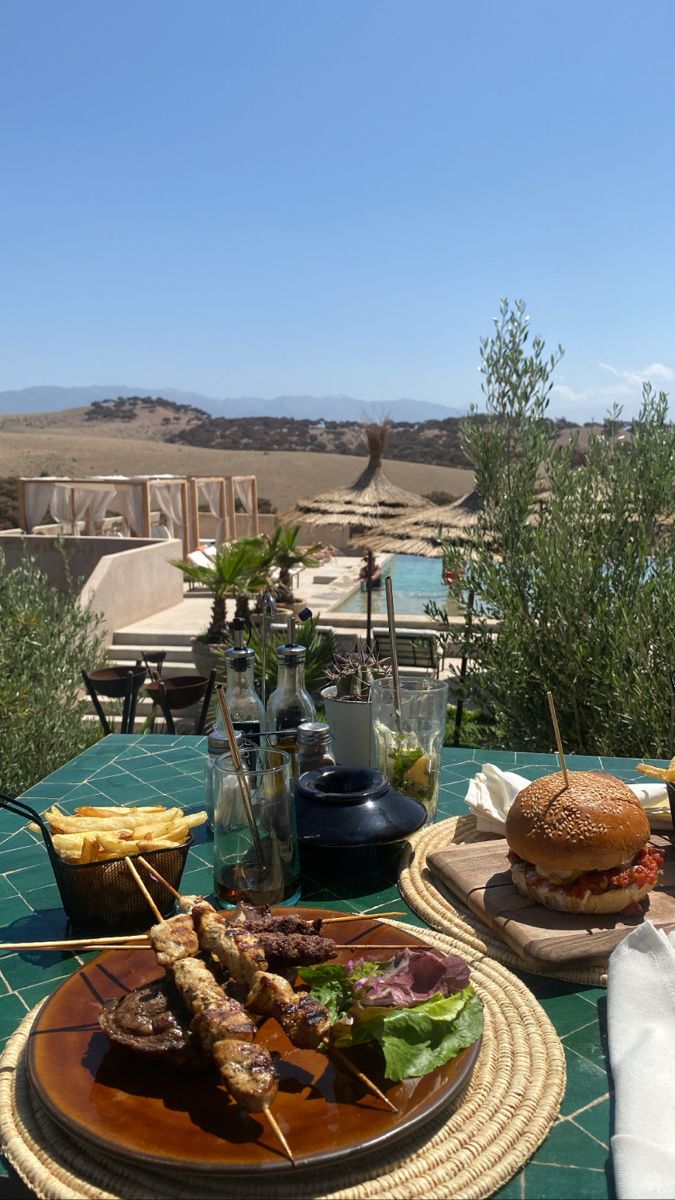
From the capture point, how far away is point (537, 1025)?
52.3 inches

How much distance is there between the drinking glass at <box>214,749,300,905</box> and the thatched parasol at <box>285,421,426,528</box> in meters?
15.4

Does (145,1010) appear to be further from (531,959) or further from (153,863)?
(531,959)

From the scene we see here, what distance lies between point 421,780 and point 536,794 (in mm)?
417

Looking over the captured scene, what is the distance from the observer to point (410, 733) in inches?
80.1

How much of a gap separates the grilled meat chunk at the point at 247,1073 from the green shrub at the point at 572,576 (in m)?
4.41

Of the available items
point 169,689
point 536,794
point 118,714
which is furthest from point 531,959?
point 118,714

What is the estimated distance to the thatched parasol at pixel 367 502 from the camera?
1741cm

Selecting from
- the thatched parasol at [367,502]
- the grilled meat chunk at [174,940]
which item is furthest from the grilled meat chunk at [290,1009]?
the thatched parasol at [367,502]

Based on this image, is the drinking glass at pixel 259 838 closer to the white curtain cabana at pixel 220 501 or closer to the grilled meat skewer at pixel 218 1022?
the grilled meat skewer at pixel 218 1022

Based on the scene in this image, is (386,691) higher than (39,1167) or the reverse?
higher

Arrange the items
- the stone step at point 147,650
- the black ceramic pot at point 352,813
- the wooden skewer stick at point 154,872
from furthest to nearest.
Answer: the stone step at point 147,650, the black ceramic pot at point 352,813, the wooden skewer stick at point 154,872

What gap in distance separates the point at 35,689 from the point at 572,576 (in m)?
3.48

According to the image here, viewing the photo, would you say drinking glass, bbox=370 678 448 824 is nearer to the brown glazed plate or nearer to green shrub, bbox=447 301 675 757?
the brown glazed plate

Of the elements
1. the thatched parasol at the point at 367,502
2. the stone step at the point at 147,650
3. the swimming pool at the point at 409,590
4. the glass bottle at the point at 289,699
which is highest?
the glass bottle at the point at 289,699
